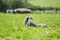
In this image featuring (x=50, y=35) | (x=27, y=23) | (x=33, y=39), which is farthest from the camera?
(x=27, y=23)

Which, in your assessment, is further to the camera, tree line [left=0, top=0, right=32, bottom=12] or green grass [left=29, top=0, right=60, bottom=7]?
green grass [left=29, top=0, right=60, bottom=7]

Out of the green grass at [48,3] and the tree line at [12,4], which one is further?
the green grass at [48,3]

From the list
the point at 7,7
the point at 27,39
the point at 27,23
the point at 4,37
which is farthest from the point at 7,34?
the point at 7,7

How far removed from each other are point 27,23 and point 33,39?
16.7 ft

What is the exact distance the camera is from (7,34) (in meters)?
10.3

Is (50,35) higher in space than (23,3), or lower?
higher

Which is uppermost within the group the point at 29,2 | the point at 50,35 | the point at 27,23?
the point at 50,35

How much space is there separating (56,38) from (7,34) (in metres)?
2.48

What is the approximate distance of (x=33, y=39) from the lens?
30.0 ft

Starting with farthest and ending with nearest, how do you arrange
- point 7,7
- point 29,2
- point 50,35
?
point 29,2 < point 7,7 < point 50,35

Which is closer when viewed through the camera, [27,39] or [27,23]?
[27,39]

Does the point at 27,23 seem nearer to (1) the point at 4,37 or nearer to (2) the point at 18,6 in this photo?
(1) the point at 4,37

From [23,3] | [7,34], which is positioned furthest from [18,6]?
[7,34]

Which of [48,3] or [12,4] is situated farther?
[48,3]
